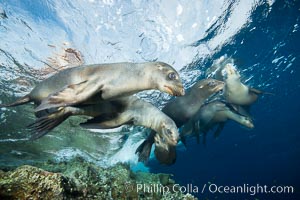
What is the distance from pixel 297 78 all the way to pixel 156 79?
1589 centimetres

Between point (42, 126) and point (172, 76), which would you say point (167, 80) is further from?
point (42, 126)

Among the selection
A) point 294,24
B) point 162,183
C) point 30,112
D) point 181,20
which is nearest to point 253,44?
point 294,24

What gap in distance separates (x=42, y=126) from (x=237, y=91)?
22.5 feet

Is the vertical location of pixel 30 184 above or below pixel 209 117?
below

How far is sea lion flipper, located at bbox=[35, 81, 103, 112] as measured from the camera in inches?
143

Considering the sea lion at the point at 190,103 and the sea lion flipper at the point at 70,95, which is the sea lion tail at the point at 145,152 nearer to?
the sea lion at the point at 190,103

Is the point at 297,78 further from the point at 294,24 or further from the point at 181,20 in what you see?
the point at 181,20

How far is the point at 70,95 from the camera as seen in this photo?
380 cm

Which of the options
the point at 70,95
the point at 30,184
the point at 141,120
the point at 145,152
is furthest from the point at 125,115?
the point at 30,184

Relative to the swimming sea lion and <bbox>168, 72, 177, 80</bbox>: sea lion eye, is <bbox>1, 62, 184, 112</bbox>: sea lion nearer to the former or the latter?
<bbox>168, 72, 177, 80</bbox>: sea lion eye

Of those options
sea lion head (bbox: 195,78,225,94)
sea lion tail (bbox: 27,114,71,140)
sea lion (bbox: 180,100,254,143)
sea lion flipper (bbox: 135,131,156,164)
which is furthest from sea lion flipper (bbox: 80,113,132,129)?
sea lion (bbox: 180,100,254,143)

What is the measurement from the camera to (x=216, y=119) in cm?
1001

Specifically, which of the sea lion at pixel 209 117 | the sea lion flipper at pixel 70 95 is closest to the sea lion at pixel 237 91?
the sea lion at pixel 209 117

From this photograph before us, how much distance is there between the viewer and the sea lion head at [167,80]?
4281 mm
